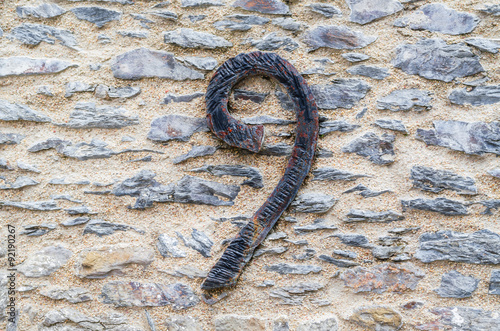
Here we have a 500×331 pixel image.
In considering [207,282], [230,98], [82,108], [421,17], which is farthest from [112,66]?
[421,17]

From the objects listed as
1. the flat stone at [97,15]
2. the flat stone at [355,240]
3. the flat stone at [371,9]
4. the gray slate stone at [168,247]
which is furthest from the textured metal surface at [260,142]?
the flat stone at [97,15]

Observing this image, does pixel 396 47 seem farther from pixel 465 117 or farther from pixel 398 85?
pixel 465 117

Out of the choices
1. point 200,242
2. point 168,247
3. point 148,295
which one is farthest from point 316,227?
point 148,295

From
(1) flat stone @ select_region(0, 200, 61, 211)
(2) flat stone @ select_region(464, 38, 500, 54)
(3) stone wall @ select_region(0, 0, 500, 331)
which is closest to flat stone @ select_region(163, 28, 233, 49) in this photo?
(3) stone wall @ select_region(0, 0, 500, 331)

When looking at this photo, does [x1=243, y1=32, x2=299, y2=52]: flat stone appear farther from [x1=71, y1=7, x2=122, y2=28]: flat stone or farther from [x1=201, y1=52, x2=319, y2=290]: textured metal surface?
[x1=71, y1=7, x2=122, y2=28]: flat stone

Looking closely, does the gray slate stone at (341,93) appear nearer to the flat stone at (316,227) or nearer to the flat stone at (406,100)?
the flat stone at (406,100)

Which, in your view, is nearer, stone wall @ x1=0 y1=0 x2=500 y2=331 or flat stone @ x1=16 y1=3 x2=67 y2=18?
stone wall @ x1=0 y1=0 x2=500 y2=331
